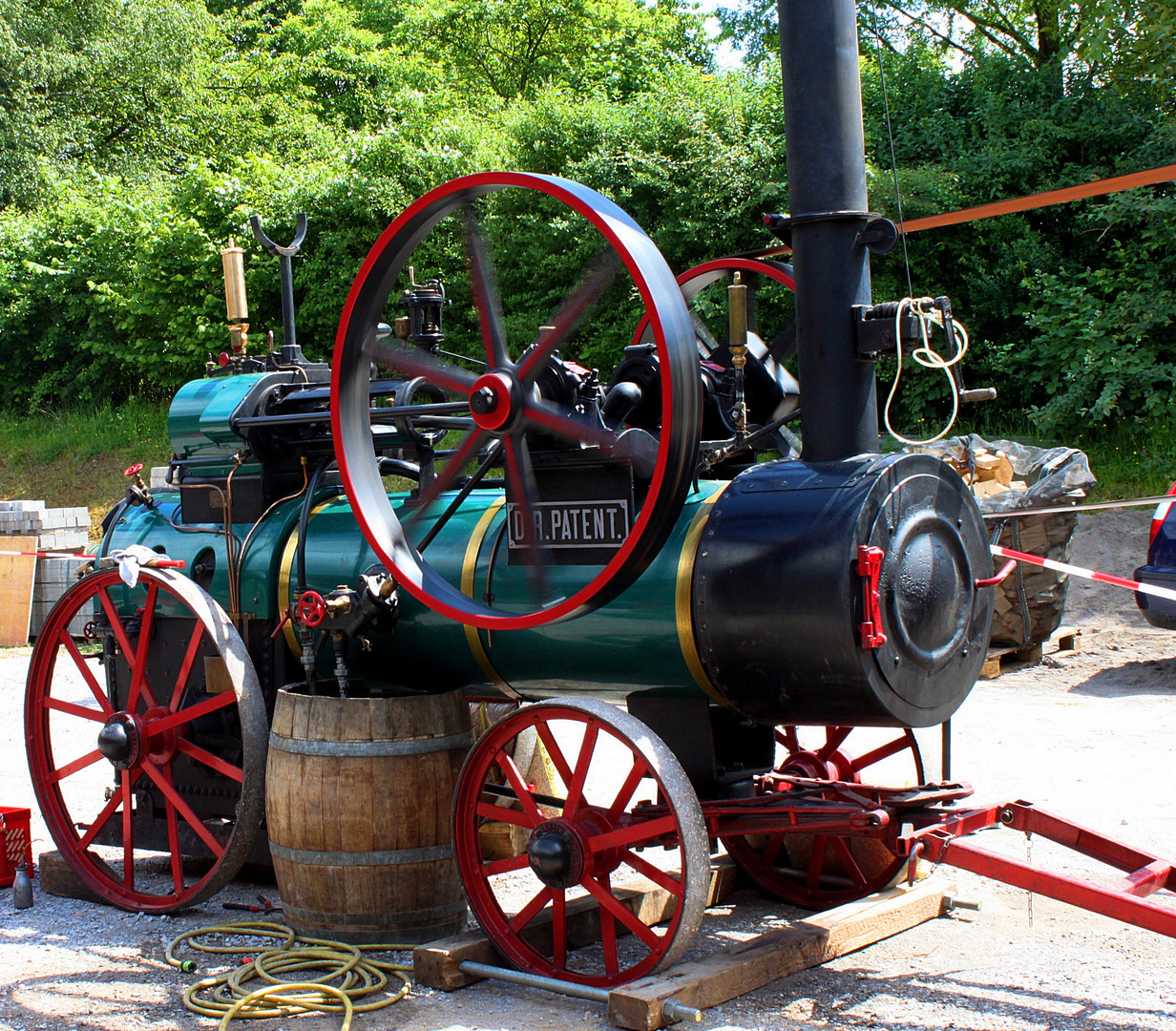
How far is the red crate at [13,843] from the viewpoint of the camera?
4.62 m

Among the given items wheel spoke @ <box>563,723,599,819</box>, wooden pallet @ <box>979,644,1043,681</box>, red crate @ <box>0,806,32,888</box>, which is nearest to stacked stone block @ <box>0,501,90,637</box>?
red crate @ <box>0,806,32,888</box>

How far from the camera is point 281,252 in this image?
507 centimetres

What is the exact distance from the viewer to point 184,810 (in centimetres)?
425

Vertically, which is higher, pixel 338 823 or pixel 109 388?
pixel 109 388

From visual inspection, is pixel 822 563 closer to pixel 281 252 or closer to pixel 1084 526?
pixel 281 252

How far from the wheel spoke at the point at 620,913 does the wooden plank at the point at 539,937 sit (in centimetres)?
18

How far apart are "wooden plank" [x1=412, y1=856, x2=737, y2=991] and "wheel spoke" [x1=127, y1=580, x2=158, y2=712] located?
1.48 metres

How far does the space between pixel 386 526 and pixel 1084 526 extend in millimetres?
8097

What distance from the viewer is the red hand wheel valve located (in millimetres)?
3883

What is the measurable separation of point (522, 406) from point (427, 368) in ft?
1.35

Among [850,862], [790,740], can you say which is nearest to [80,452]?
[790,740]

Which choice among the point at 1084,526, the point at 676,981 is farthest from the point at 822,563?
the point at 1084,526

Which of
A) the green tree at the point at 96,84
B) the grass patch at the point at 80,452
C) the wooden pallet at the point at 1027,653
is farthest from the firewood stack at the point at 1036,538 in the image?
the green tree at the point at 96,84

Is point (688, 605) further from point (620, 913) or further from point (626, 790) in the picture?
point (620, 913)
